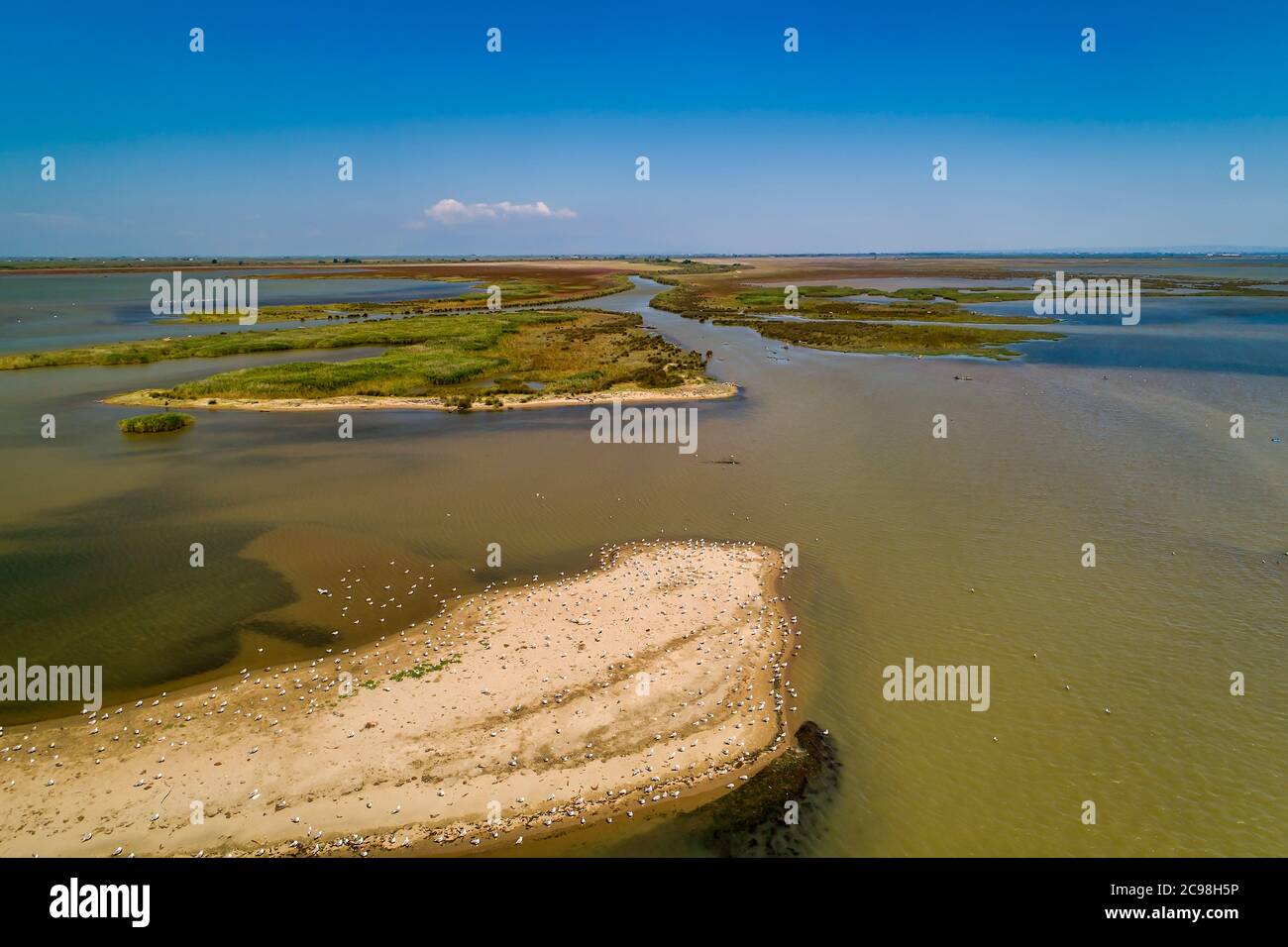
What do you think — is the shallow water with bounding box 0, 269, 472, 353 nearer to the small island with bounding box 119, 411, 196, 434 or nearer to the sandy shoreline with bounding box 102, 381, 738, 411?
the sandy shoreline with bounding box 102, 381, 738, 411

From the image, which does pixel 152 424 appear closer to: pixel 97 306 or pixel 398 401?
pixel 398 401

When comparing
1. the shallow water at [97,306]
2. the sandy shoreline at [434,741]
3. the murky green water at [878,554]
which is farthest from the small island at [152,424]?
the shallow water at [97,306]

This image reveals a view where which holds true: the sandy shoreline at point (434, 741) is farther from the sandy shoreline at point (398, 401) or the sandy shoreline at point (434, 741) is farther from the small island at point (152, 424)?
the small island at point (152, 424)

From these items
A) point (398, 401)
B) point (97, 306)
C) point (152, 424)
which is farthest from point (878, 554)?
point (97, 306)

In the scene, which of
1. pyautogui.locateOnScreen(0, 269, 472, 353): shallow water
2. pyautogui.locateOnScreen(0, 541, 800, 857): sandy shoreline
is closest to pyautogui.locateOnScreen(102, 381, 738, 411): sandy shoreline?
pyautogui.locateOnScreen(0, 541, 800, 857): sandy shoreline
